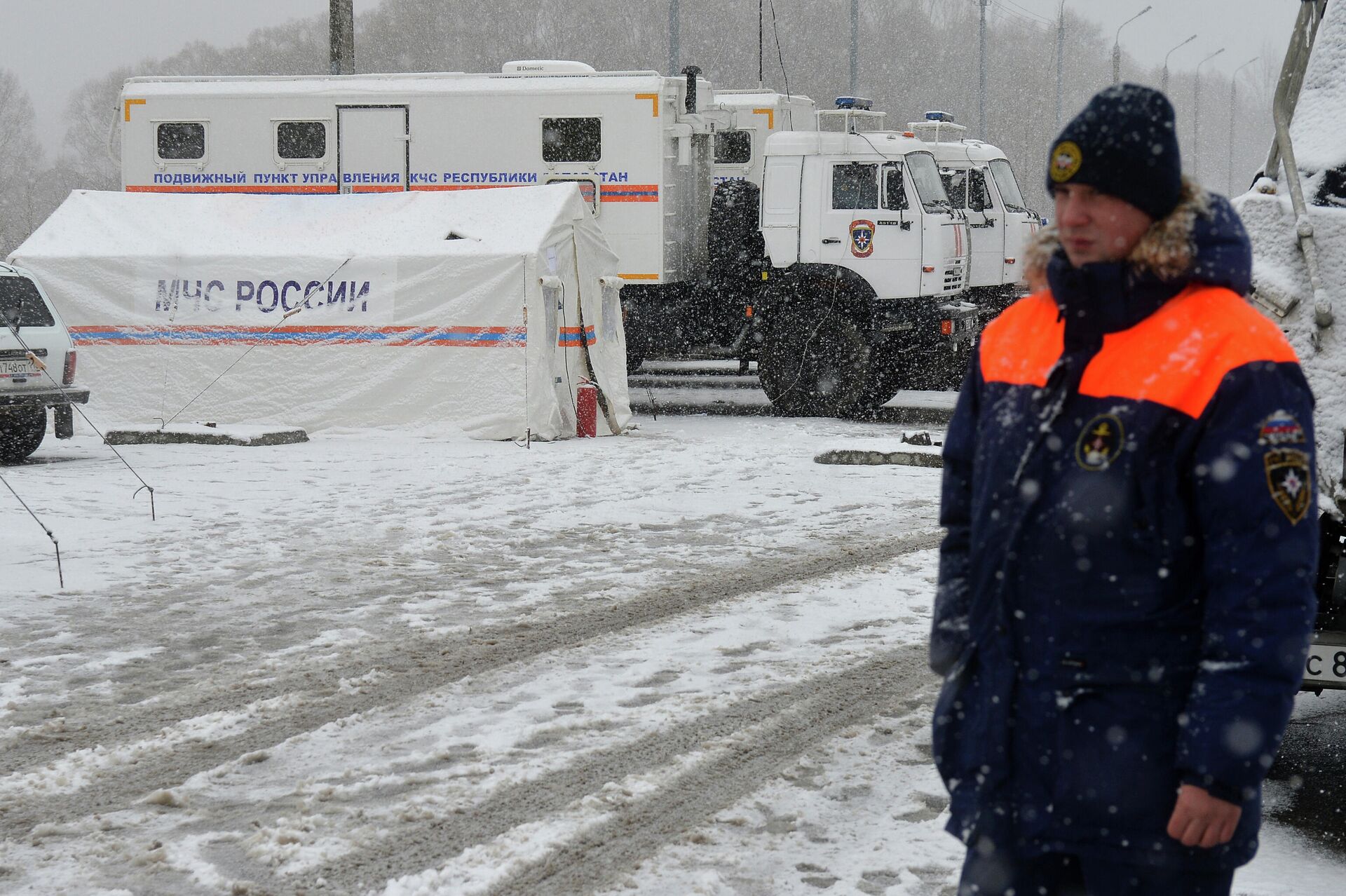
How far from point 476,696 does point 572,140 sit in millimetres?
12676

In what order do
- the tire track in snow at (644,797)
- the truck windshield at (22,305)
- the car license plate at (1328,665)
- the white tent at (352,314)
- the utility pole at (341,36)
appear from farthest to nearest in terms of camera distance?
the utility pole at (341,36) < the white tent at (352,314) < the truck windshield at (22,305) < the car license plate at (1328,665) < the tire track in snow at (644,797)

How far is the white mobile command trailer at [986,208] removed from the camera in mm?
18734

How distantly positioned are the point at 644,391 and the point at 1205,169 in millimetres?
101695

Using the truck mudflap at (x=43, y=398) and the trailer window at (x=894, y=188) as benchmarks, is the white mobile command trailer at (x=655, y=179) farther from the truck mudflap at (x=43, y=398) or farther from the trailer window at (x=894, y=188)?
the truck mudflap at (x=43, y=398)

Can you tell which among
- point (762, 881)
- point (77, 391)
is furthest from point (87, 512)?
point (762, 881)

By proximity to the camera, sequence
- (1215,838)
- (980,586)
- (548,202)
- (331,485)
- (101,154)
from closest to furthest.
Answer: (1215,838) < (980,586) < (331,485) < (548,202) < (101,154)

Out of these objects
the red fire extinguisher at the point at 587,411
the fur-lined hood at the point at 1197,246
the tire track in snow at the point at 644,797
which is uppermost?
the fur-lined hood at the point at 1197,246

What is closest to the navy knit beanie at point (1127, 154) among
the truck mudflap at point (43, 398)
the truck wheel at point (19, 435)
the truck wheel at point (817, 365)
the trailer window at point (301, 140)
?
the truck mudflap at point (43, 398)

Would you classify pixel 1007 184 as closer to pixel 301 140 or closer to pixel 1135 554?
pixel 301 140

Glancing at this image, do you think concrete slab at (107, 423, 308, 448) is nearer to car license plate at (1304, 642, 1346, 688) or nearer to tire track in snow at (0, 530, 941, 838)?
tire track in snow at (0, 530, 941, 838)

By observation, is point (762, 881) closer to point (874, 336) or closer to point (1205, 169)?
point (874, 336)

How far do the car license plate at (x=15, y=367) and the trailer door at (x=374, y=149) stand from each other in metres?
5.59

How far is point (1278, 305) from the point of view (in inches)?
194

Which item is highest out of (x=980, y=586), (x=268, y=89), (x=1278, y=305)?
(x=268, y=89)
